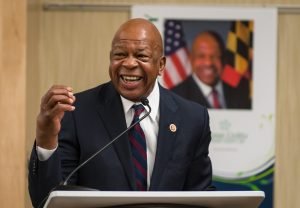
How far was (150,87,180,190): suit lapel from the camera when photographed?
8.42ft

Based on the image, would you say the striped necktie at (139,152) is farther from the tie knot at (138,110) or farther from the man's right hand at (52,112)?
the man's right hand at (52,112)

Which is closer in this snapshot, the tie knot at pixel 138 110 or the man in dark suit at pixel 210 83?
the tie knot at pixel 138 110

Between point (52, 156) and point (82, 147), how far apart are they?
0.32 meters

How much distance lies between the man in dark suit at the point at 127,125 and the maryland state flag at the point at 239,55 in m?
1.44

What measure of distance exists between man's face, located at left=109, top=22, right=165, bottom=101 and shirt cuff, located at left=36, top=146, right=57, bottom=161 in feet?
1.51

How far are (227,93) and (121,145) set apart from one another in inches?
68.6

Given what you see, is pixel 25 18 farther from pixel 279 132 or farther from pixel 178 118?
pixel 279 132

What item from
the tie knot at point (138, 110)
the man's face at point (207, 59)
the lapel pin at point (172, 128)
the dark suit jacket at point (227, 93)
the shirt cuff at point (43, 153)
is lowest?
the shirt cuff at point (43, 153)

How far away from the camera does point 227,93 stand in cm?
422

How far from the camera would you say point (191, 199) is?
6.30 ft

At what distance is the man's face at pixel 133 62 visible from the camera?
8.59 feet

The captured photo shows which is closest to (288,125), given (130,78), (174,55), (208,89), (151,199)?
(208,89)

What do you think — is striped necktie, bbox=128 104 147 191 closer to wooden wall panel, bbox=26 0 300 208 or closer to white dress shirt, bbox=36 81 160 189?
white dress shirt, bbox=36 81 160 189

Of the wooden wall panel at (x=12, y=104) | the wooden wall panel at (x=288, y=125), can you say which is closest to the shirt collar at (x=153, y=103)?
the wooden wall panel at (x=12, y=104)
